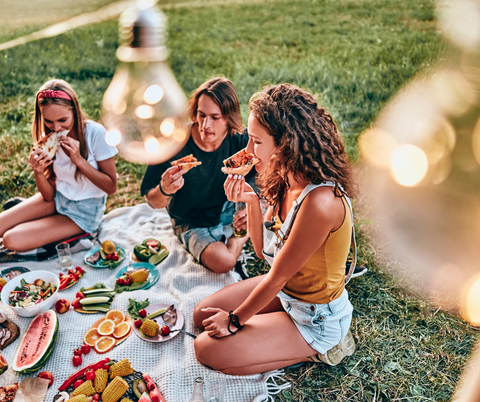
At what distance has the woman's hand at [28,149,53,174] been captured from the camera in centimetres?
350

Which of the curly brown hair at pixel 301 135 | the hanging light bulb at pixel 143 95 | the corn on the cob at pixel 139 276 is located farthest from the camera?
the corn on the cob at pixel 139 276

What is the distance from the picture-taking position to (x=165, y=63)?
49.3 inches

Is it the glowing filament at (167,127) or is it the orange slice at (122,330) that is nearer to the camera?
the glowing filament at (167,127)

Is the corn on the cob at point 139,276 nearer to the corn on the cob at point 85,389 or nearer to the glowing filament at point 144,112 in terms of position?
the corn on the cob at point 85,389

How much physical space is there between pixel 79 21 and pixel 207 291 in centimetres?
1193

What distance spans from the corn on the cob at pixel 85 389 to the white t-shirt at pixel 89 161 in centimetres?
206

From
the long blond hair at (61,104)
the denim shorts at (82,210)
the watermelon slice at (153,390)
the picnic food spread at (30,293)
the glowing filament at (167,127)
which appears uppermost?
the glowing filament at (167,127)

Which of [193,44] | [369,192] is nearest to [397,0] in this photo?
[193,44]

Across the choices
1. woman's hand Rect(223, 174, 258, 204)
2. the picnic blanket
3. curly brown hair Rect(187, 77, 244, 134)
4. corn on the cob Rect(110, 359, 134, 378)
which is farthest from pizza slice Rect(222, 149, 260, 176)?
corn on the cob Rect(110, 359, 134, 378)

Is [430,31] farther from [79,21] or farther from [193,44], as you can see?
[79,21]

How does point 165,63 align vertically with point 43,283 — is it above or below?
above

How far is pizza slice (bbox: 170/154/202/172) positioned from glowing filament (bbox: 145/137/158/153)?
174cm

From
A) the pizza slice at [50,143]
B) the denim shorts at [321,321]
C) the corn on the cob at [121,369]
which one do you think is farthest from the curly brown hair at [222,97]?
the corn on the cob at [121,369]

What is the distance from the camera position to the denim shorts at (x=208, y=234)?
3746mm
